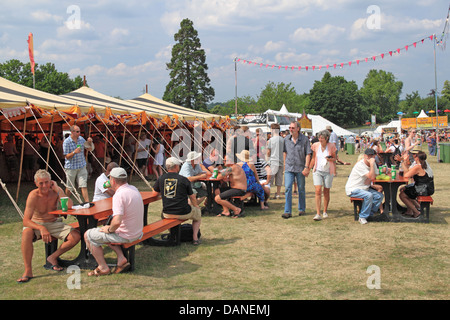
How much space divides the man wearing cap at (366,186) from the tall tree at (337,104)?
232 feet

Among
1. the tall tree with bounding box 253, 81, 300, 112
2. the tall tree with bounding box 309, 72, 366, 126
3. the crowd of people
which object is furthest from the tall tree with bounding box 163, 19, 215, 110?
the crowd of people

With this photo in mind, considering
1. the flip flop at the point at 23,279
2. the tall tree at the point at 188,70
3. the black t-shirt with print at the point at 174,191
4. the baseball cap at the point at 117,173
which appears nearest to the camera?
the flip flop at the point at 23,279

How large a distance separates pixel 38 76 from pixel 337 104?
50.5 metres

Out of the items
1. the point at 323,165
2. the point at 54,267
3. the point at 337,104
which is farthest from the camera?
the point at 337,104

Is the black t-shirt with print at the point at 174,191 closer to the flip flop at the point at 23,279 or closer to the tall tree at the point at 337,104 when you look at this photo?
the flip flop at the point at 23,279

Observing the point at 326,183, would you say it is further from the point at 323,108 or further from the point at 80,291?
the point at 323,108

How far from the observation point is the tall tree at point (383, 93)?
10161 cm

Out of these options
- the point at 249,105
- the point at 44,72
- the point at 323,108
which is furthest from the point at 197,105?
the point at 323,108

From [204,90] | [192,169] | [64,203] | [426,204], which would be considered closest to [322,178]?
[426,204]

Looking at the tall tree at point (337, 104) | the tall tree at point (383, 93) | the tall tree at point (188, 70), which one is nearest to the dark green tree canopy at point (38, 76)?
the tall tree at point (188, 70)

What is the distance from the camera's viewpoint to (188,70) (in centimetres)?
4953

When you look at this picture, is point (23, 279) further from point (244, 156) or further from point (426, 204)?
point (426, 204)

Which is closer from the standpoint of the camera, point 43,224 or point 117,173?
point 117,173

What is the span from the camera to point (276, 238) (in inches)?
234
